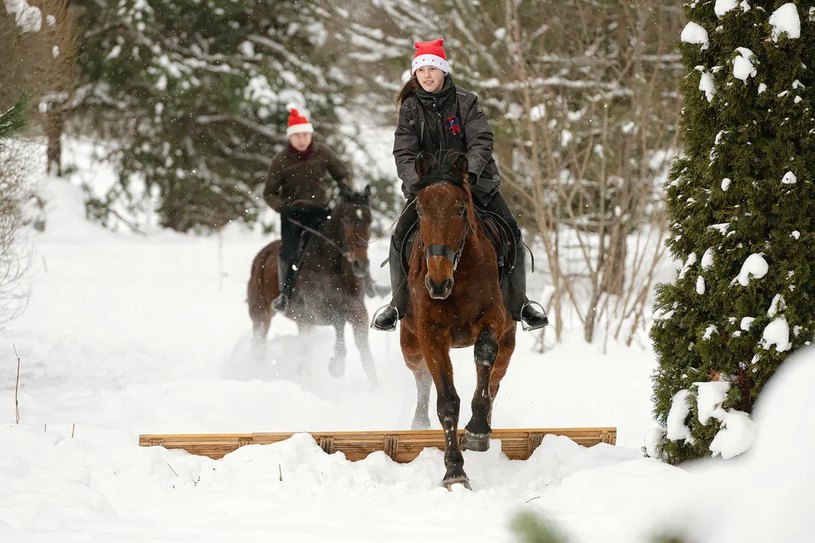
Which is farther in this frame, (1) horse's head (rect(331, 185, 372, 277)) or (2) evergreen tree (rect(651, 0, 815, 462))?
(1) horse's head (rect(331, 185, 372, 277))

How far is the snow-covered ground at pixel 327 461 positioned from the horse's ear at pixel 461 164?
6.33 ft

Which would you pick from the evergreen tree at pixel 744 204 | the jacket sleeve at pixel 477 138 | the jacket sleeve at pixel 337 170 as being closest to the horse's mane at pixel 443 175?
the jacket sleeve at pixel 477 138

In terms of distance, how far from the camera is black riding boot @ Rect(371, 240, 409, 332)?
22.5 ft

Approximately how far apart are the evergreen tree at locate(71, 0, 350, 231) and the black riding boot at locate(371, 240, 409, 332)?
18480mm

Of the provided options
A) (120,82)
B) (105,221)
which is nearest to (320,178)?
(120,82)

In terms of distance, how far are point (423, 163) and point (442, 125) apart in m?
0.83

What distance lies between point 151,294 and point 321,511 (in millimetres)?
16587

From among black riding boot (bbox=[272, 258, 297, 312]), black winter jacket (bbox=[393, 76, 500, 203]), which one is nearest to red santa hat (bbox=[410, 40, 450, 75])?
black winter jacket (bbox=[393, 76, 500, 203])

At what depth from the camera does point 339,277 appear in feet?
37.8

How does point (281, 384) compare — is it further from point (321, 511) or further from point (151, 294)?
point (151, 294)

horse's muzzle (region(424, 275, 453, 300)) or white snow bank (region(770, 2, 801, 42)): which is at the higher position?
white snow bank (region(770, 2, 801, 42))

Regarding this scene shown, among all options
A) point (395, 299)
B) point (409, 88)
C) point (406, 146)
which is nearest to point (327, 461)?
point (395, 299)

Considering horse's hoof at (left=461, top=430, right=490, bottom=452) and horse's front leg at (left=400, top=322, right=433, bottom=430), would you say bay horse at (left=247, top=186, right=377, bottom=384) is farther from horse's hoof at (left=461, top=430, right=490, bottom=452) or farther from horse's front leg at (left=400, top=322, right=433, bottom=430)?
horse's hoof at (left=461, top=430, right=490, bottom=452)

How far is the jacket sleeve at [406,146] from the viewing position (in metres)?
6.41
